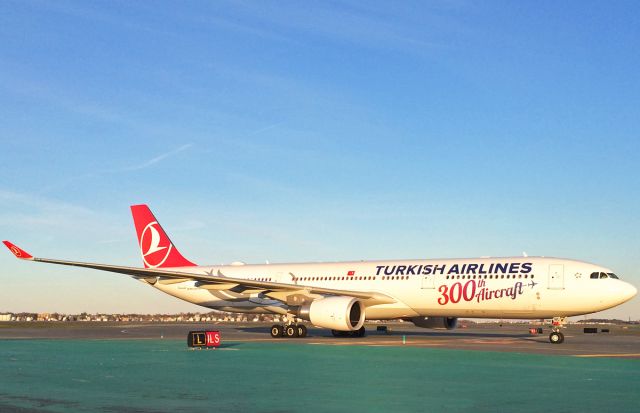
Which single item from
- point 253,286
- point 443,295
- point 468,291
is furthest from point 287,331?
point 468,291

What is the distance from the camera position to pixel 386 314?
109 feet

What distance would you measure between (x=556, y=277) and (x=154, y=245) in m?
23.5

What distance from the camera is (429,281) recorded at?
105 feet

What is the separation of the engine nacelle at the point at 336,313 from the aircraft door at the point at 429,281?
2.95m

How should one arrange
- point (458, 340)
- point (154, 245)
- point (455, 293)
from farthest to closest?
1. point (154, 245)
2. point (455, 293)
3. point (458, 340)

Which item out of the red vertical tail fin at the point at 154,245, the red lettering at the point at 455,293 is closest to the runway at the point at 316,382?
the red lettering at the point at 455,293

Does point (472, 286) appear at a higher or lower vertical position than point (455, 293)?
higher

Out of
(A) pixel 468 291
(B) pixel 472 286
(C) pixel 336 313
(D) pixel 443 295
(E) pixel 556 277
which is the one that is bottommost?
(C) pixel 336 313

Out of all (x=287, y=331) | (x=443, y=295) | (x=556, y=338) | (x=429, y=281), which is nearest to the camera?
(x=556, y=338)

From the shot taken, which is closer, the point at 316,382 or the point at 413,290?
the point at 316,382

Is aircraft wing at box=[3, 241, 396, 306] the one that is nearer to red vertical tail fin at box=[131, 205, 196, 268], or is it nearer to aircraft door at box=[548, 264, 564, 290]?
aircraft door at box=[548, 264, 564, 290]

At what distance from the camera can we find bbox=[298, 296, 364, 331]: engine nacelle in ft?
100

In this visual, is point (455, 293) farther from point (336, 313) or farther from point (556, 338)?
point (336, 313)

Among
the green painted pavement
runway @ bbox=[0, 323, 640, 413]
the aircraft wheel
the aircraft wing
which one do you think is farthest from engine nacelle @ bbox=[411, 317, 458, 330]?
the green painted pavement
